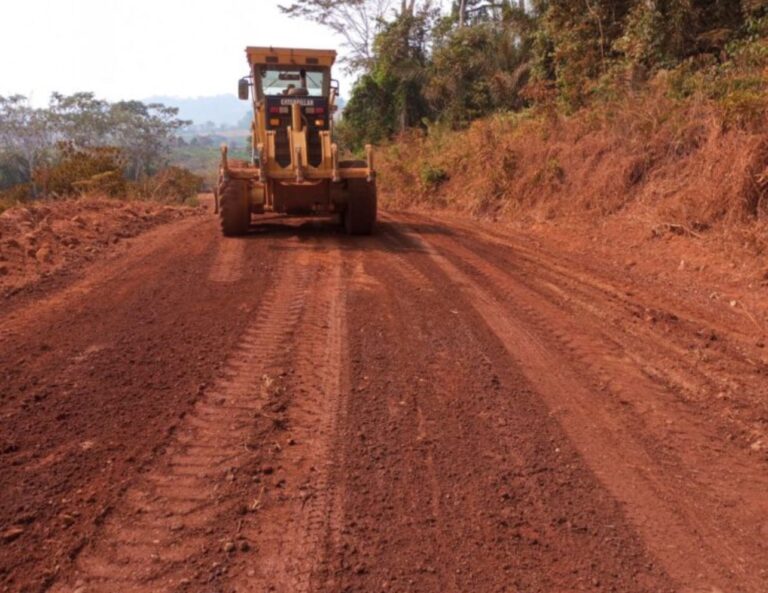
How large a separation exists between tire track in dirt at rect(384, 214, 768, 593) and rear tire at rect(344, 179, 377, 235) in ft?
16.6

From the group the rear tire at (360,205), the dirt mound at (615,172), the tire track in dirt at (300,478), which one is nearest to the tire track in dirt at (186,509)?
the tire track in dirt at (300,478)

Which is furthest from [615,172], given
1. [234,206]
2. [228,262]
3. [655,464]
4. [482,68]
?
[482,68]

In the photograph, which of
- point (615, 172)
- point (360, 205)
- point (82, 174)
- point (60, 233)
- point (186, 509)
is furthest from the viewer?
point (82, 174)

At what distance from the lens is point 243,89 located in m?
11.2

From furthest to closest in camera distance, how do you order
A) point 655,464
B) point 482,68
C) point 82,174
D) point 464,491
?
point 482,68, point 82,174, point 655,464, point 464,491

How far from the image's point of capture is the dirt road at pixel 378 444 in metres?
2.80

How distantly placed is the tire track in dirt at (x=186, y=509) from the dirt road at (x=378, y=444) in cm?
1

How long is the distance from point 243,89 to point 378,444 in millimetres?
8934

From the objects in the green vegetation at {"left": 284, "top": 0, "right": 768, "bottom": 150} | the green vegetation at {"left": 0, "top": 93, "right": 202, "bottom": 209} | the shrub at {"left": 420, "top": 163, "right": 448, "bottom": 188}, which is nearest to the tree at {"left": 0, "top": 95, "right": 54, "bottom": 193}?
the green vegetation at {"left": 0, "top": 93, "right": 202, "bottom": 209}

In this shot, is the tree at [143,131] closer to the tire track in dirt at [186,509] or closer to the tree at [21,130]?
the tree at [21,130]

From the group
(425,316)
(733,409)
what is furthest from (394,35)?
(733,409)

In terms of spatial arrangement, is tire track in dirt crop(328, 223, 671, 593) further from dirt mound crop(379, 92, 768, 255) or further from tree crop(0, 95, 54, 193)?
tree crop(0, 95, 54, 193)

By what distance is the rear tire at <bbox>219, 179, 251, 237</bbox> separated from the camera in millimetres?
10188

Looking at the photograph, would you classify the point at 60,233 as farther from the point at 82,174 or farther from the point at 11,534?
the point at 82,174
